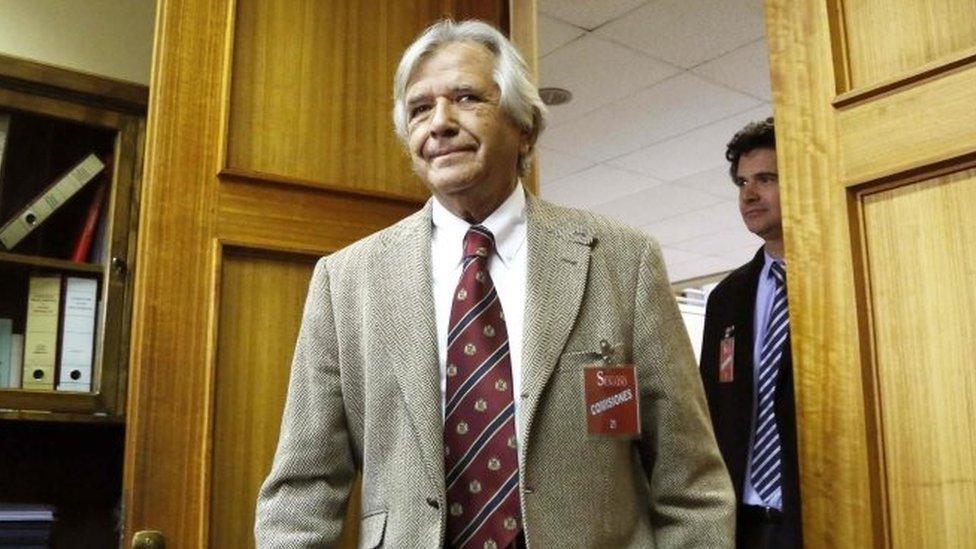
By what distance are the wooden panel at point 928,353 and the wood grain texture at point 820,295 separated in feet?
0.13

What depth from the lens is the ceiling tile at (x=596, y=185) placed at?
5.76 meters

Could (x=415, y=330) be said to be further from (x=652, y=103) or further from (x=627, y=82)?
(x=652, y=103)

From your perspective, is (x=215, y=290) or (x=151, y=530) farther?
(x=215, y=290)

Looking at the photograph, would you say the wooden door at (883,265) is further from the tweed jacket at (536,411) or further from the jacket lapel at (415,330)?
the jacket lapel at (415,330)

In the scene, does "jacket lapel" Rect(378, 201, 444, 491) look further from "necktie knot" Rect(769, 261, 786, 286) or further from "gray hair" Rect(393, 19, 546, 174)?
"necktie knot" Rect(769, 261, 786, 286)

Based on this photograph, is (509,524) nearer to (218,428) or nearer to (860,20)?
(218,428)

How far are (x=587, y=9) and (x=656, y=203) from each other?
2.79 metres

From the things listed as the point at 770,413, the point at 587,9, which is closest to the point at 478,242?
the point at 770,413

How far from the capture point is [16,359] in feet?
7.91

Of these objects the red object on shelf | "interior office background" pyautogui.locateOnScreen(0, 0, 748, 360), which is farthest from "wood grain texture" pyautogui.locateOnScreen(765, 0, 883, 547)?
the red object on shelf

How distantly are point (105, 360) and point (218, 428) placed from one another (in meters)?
0.81

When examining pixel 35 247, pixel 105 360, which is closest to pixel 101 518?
pixel 105 360

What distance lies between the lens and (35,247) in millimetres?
2535

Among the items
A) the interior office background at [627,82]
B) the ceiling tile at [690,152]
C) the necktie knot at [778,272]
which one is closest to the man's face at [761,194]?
the necktie knot at [778,272]
